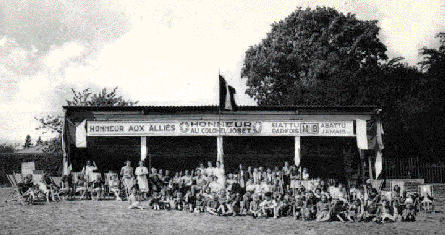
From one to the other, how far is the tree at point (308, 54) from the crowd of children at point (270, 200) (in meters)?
16.1

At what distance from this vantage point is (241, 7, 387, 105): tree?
3284cm

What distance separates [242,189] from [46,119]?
2043 centimetres

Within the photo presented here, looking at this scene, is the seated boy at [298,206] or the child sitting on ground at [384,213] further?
the seated boy at [298,206]

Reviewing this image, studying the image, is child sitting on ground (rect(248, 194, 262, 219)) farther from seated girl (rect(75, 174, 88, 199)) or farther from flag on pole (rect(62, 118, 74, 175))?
flag on pole (rect(62, 118, 74, 175))

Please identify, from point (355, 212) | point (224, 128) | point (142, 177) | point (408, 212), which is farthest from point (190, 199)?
point (408, 212)

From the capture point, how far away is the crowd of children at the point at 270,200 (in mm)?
13227

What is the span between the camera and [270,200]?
14.0 meters

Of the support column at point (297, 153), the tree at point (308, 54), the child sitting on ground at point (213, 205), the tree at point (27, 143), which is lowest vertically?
the child sitting on ground at point (213, 205)

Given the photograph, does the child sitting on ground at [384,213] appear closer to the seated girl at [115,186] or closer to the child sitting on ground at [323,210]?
the child sitting on ground at [323,210]

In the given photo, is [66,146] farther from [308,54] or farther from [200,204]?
[308,54]

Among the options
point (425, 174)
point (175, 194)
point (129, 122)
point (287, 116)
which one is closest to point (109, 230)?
point (175, 194)

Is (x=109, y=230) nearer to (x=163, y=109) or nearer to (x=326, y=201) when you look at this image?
(x=326, y=201)

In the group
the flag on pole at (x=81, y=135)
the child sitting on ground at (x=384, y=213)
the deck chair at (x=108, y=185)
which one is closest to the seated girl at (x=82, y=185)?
the deck chair at (x=108, y=185)

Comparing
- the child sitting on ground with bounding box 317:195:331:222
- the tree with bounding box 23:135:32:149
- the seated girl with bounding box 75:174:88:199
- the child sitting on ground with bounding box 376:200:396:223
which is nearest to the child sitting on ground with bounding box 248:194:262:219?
the child sitting on ground with bounding box 317:195:331:222
